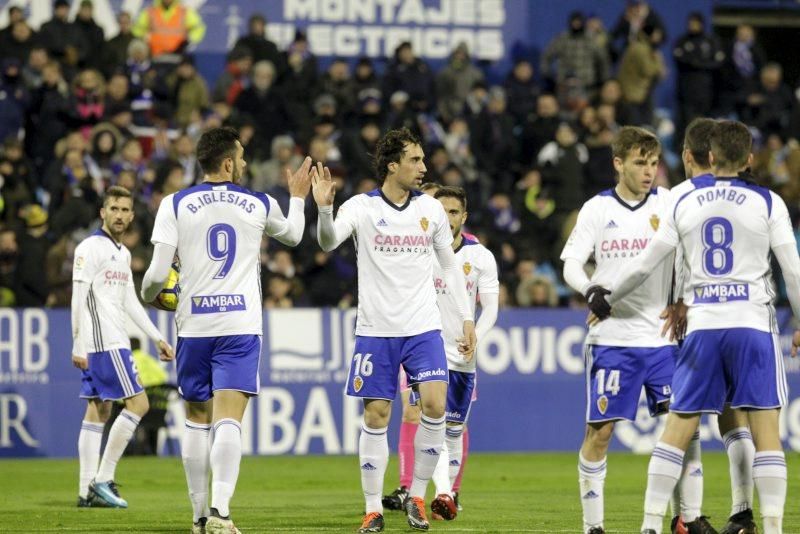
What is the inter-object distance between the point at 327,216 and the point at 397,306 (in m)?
0.90

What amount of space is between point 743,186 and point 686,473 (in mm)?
2137

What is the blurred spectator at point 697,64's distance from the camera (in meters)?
27.3

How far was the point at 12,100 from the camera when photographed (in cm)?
2281

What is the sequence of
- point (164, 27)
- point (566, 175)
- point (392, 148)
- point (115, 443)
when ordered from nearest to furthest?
point (392, 148)
point (115, 443)
point (566, 175)
point (164, 27)

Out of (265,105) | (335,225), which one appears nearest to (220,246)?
(335,225)

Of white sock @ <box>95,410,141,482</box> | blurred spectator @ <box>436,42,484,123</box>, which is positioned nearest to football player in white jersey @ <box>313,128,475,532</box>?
white sock @ <box>95,410,141,482</box>

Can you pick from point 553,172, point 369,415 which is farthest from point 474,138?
point 369,415

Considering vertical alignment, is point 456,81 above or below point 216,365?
above

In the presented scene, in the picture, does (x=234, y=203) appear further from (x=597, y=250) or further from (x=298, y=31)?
(x=298, y=31)

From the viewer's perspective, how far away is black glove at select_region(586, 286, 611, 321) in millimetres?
9008

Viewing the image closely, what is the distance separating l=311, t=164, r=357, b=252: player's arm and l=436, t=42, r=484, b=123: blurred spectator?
15.2 metres

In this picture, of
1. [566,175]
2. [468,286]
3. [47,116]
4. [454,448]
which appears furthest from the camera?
[566,175]

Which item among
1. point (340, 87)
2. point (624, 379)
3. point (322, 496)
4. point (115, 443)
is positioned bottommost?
point (322, 496)

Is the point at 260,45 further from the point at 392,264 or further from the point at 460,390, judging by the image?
the point at 392,264
